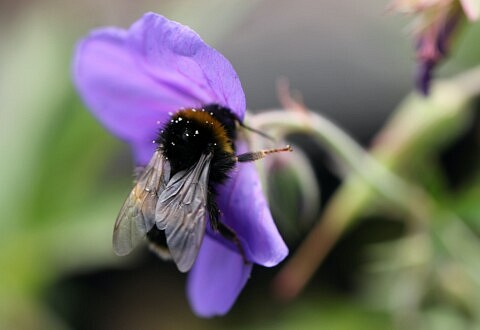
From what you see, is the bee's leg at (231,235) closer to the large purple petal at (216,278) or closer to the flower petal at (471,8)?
the large purple petal at (216,278)

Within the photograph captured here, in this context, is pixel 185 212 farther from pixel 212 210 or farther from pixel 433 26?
pixel 433 26

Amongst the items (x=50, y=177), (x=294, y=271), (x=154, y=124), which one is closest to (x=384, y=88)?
(x=294, y=271)

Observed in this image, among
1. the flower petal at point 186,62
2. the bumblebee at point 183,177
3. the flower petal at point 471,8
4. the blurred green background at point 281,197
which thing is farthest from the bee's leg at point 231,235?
the flower petal at point 471,8

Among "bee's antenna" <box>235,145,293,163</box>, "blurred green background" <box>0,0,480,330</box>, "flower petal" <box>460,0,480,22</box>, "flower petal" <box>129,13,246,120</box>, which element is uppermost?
"flower petal" <box>460,0,480,22</box>

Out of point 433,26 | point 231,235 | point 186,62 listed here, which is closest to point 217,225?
point 231,235

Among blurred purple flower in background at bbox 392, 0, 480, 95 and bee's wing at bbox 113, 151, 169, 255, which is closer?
bee's wing at bbox 113, 151, 169, 255

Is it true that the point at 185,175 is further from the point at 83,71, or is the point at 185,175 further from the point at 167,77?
the point at 83,71

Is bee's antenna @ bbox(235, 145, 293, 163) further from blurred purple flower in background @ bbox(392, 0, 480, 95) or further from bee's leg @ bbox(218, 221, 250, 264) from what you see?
blurred purple flower in background @ bbox(392, 0, 480, 95)

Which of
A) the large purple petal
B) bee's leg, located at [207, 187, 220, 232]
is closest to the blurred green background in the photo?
the large purple petal
